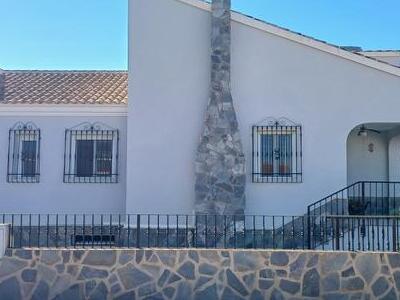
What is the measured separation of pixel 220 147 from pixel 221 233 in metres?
2.14

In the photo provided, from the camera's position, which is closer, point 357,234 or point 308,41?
point 357,234

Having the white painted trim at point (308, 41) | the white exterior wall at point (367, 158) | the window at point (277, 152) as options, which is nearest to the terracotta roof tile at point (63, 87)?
the white painted trim at point (308, 41)

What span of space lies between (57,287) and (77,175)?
5303 mm

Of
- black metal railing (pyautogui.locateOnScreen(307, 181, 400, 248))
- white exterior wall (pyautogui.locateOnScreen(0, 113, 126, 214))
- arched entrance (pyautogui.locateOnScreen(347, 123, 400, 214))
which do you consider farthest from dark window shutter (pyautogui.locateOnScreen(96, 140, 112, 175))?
arched entrance (pyautogui.locateOnScreen(347, 123, 400, 214))

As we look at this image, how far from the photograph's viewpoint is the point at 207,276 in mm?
9430

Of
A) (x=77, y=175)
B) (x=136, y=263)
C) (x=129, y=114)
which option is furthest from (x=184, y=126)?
(x=136, y=263)

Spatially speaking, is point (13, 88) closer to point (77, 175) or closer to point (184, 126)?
point (77, 175)

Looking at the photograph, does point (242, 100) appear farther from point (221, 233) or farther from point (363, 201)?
point (363, 201)

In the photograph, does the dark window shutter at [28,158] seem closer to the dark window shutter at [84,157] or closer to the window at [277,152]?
the dark window shutter at [84,157]

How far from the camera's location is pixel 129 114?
1361cm

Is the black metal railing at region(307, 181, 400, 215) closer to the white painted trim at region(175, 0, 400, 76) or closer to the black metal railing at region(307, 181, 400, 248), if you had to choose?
the black metal railing at region(307, 181, 400, 248)

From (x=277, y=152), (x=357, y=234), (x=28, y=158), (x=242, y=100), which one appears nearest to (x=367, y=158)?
(x=277, y=152)

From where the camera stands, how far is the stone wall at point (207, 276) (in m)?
9.41

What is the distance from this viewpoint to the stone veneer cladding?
42.5ft
